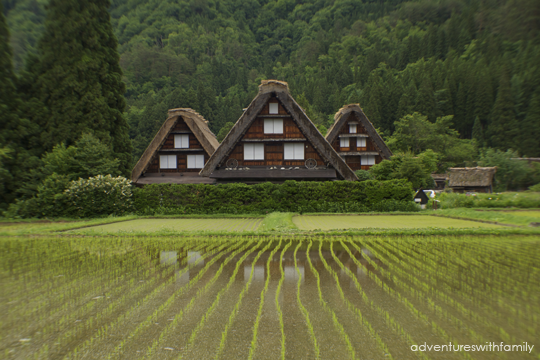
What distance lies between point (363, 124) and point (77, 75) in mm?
25561

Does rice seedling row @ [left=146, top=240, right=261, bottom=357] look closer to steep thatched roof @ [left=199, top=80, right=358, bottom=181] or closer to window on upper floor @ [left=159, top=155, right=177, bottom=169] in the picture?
steep thatched roof @ [left=199, top=80, right=358, bottom=181]

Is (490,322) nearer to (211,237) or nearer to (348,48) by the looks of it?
(211,237)

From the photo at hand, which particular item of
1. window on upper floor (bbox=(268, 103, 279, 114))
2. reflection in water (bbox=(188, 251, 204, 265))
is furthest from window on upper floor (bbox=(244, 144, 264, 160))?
reflection in water (bbox=(188, 251, 204, 265))

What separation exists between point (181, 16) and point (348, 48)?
54.3 metres

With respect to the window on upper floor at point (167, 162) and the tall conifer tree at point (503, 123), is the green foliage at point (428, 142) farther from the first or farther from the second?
the window on upper floor at point (167, 162)

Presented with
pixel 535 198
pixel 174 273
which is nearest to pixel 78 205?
pixel 174 273

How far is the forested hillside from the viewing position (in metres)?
53.3

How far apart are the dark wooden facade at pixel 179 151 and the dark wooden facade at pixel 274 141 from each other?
5386 millimetres

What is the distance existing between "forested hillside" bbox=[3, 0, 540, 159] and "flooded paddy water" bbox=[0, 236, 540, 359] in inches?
904

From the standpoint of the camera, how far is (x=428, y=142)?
150 ft

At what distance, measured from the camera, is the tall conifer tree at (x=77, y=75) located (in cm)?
1914

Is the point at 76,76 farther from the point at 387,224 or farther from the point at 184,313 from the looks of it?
the point at 184,313

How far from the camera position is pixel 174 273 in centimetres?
554

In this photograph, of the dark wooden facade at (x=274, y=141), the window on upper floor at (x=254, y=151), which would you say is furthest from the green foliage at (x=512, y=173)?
the window on upper floor at (x=254, y=151)
